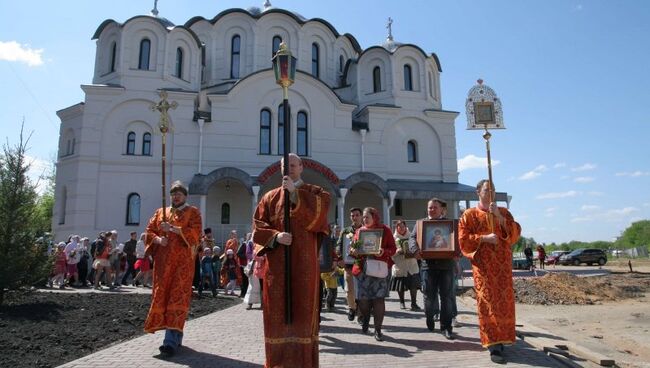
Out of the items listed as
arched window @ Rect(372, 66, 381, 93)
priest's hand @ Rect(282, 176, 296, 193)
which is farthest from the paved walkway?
arched window @ Rect(372, 66, 381, 93)

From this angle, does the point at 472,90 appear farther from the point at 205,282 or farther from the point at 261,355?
the point at 205,282

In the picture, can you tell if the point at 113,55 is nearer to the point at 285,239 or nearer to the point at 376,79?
the point at 376,79

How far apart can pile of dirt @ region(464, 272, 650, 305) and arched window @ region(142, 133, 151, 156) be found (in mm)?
16019

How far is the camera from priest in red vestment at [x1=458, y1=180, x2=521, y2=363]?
5355mm

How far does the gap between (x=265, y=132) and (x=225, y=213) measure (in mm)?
4587

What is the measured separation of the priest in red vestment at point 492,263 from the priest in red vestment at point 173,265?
357 cm

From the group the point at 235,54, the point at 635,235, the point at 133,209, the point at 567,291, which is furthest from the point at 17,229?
the point at 635,235

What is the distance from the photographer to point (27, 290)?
9258 mm

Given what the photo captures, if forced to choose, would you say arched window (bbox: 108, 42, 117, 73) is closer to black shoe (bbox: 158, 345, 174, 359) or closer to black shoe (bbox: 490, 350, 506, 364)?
black shoe (bbox: 158, 345, 174, 359)

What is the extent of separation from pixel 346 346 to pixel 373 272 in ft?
3.73

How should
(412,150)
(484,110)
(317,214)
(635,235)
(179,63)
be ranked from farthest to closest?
(635,235), (412,150), (179,63), (484,110), (317,214)

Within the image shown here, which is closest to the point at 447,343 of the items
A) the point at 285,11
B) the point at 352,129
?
the point at 352,129

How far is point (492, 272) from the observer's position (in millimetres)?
5594

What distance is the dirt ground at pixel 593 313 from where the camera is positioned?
692 cm
